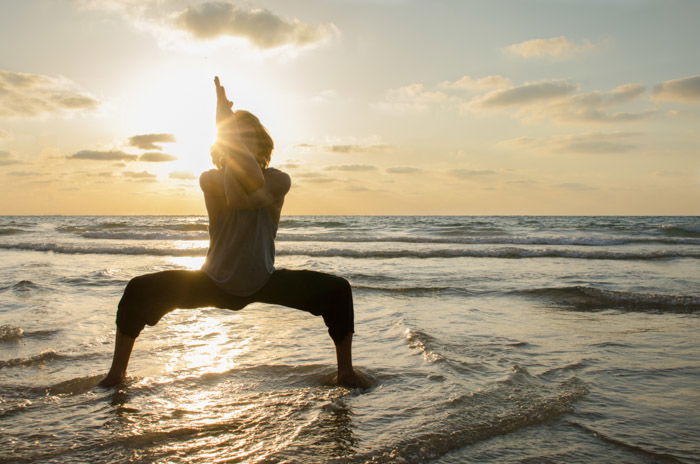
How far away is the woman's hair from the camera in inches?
126

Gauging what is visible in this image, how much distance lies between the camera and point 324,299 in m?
3.72

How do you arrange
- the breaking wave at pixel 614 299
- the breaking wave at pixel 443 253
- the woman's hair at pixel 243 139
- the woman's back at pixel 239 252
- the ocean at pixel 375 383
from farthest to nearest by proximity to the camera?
the breaking wave at pixel 443 253
the breaking wave at pixel 614 299
the woman's back at pixel 239 252
the woman's hair at pixel 243 139
the ocean at pixel 375 383

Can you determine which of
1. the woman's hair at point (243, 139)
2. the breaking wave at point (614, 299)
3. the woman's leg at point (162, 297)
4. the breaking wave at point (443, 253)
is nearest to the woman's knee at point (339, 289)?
the woman's leg at point (162, 297)

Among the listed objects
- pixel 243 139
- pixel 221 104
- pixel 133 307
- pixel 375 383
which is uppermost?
pixel 221 104

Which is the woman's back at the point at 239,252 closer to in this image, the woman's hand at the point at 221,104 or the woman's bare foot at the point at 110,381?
the woman's hand at the point at 221,104

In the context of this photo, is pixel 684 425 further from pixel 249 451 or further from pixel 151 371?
pixel 151 371

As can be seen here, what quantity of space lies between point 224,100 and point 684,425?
3449mm

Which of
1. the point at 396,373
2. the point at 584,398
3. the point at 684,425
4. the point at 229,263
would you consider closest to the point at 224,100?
the point at 229,263

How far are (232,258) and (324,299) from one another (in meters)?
0.74

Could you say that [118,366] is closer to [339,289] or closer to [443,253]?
[339,289]

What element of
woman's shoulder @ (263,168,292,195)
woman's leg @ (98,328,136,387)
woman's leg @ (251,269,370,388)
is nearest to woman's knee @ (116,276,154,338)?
woman's leg @ (98,328,136,387)

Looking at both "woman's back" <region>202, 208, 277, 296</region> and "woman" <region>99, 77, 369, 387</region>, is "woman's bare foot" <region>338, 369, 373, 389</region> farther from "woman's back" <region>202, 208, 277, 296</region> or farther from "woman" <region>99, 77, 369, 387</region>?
"woman's back" <region>202, 208, 277, 296</region>

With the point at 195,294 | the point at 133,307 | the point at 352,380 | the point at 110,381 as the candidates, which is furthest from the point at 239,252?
the point at 110,381

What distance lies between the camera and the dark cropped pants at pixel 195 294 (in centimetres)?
349
